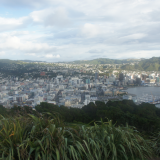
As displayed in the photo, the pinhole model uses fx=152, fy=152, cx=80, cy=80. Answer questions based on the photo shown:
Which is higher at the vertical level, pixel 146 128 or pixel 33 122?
pixel 33 122

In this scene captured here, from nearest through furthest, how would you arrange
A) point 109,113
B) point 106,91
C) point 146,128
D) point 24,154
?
point 24,154, point 146,128, point 109,113, point 106,91

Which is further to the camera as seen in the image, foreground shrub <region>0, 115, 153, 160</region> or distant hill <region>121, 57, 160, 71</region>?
distant hill <region>121, 57, 160, 71</region>

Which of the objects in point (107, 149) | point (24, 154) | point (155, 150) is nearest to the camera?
point (24, 154)

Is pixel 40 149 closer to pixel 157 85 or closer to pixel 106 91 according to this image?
pixel 106 91

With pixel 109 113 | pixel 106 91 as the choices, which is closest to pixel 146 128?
pixel 109 113

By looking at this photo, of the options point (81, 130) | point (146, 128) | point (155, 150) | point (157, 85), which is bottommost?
point (157, 85)

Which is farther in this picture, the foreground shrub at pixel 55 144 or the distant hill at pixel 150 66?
the distant hill at pixel 150 66

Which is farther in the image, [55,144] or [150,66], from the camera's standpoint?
[150,66]

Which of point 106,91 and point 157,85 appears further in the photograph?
point 157,85

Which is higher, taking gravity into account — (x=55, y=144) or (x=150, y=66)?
(x=150, y=66)
